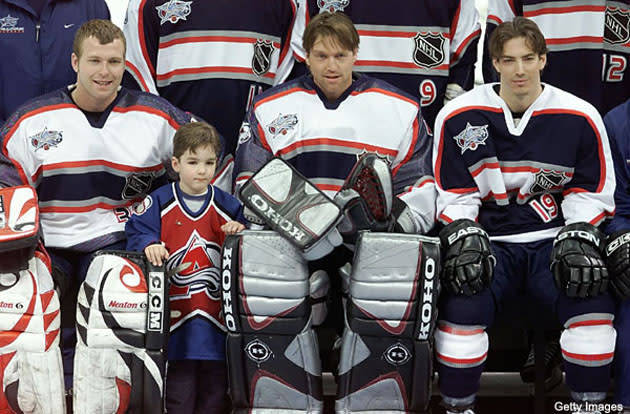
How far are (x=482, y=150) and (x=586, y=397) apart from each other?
816 mm

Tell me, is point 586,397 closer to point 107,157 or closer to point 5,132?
point 107,157

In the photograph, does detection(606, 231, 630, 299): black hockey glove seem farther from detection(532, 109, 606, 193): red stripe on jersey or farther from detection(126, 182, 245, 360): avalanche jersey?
detection(126, 182, 245, 360): avalanche jersey

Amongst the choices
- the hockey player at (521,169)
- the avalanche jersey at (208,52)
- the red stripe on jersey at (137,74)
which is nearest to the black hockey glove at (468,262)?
the hockey player at (521,169)

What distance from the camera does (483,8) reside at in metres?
4.45

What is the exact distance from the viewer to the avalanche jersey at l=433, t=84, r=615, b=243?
2.97 meters

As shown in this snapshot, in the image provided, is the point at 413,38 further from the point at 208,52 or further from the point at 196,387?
the point at 196,387

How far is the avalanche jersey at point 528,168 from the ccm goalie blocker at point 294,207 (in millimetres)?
497

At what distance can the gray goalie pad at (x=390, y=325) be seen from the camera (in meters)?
2.66

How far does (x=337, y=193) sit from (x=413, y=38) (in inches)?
35.9

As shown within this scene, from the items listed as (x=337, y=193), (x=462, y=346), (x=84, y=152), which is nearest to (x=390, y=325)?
(x=462, y=346)

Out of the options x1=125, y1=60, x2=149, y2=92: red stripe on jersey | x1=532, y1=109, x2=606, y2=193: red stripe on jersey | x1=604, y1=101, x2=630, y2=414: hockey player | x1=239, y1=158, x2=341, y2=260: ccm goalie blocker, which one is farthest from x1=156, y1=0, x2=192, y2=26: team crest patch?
x1=604, y1=101, x2=630, y2=414: hockey player

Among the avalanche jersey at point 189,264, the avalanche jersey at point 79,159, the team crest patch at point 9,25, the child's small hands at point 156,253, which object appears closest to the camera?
the child's small hands at point 156,253

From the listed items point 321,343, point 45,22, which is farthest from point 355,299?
point 45,22

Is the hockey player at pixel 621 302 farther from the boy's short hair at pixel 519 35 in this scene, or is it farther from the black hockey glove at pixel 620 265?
the boy's short hair at pixel 519 35
